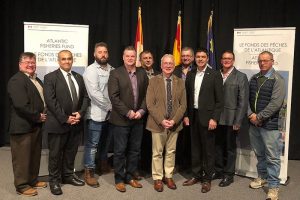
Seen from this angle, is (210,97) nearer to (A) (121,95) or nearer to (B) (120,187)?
(A) (121,95)

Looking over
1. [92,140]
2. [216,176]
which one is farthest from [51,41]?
[216,176]

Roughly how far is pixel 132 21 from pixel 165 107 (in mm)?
2325

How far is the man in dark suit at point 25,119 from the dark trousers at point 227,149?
209 cm

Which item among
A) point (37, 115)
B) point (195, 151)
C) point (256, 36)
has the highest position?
point (256, 36)

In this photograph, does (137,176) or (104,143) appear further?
(104,143)

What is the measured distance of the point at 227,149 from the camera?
13.4 ft

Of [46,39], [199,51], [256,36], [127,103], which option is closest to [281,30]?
[256,36]

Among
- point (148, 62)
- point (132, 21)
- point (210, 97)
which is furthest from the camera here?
point (132, 21)

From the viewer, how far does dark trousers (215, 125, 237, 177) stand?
4.00 metres

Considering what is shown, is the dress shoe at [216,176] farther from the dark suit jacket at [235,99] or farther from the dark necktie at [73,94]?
the dark necktie at [73,94]

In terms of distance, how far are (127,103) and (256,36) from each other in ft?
6.14

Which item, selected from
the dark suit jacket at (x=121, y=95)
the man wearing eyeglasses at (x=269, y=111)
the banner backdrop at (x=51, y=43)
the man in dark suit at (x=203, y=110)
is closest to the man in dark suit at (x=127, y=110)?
the dark suit jacket at (x=121, y=95)

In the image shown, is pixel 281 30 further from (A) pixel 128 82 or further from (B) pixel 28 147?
(B) pixel 28 147

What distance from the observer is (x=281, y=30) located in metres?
3.95
